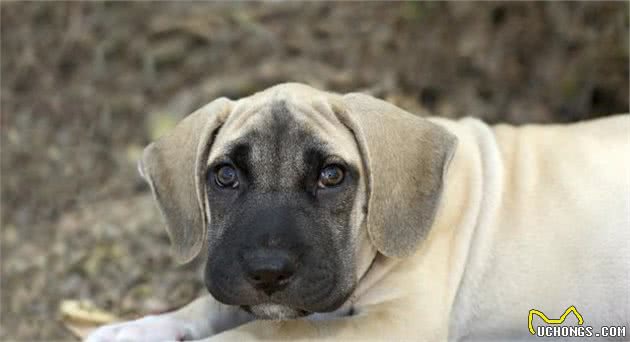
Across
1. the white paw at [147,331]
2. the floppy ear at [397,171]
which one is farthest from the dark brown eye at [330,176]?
the white paw at [147,331]

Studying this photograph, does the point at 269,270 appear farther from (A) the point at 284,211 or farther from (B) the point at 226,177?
(B) the point at 226,177

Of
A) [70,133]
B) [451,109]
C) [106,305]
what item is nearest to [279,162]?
[106,305]

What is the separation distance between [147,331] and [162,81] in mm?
5957

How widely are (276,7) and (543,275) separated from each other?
6715mm

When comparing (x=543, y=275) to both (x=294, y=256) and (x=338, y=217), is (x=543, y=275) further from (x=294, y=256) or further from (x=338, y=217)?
(x=294, y=256)

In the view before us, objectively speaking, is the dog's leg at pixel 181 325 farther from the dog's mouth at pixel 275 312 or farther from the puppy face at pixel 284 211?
the dog's mouth at pixel 275 312

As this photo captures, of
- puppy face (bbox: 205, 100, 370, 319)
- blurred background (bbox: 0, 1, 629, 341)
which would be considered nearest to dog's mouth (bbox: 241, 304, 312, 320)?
puppy face (bbox: 205, 100, 370, 319)

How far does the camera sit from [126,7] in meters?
11.4

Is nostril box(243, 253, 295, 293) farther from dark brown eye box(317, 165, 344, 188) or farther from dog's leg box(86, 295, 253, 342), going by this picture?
dog's leg box(86, 295, 253, 342)

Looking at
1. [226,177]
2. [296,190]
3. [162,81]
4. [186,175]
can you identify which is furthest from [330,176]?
[162,81]

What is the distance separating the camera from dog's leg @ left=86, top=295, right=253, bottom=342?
5.27 metres

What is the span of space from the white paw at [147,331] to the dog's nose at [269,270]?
1.23 meters

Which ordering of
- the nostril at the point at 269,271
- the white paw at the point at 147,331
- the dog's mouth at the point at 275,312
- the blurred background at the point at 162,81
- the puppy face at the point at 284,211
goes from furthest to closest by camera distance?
the blurred background at the point at 162,81, the white paw at the point at 147,331, the dog's mouth at the point at 275,312, the puppy face at the point at 284,211, the nostril at the point at 269,271

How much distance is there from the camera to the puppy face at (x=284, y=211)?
4285 mm
